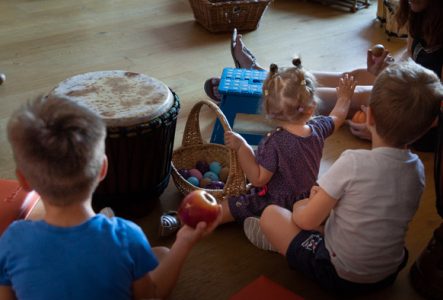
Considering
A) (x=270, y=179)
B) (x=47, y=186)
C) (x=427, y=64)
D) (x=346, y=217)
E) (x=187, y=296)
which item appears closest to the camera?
(x=47, y=186)

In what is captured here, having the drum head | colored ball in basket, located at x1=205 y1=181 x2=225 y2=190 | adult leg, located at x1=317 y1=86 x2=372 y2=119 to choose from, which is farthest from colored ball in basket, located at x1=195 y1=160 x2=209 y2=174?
adult leg, located at x1=317 y1=86 x2=372 y2=119

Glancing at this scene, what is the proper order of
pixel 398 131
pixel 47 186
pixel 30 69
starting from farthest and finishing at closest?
pixel 30 69
pixel 398 131
pixel 47 186

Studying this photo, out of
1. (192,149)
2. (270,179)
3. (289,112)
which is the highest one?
(289,112)

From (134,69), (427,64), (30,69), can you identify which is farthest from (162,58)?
(427,64)

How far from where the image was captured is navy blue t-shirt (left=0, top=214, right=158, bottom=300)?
3.35 ft

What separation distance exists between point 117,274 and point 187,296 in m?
0.51

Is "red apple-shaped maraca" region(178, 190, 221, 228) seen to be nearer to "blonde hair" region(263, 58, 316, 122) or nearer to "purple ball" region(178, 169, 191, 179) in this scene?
"blonde hair" region(263, 58, 316, 122)

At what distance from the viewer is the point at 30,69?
2.90m

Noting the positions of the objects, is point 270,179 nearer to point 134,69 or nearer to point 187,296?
point 187,296

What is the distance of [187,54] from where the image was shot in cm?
314

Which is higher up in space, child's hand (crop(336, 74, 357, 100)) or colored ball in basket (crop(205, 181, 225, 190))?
child's hand (crop(336, 74, 357, 100))

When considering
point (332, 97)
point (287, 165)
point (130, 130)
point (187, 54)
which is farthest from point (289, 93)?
point (187, 54)

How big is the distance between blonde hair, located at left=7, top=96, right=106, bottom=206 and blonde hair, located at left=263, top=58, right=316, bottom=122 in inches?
26.2

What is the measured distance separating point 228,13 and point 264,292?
221 cm
